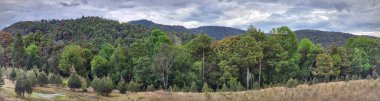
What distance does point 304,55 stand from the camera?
6159cm

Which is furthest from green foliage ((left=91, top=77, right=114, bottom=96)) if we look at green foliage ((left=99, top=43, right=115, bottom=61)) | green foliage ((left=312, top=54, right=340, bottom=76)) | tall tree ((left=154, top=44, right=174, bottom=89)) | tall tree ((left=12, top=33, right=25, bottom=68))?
tall tree ((left=12, top=33, right=25, bottom=68))

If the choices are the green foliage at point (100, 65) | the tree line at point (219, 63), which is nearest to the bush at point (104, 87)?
the tree line at point (219, 63)

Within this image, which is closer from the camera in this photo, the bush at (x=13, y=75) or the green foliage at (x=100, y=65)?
the bush at (x=13, y=75)

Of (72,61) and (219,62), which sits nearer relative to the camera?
(219,62)

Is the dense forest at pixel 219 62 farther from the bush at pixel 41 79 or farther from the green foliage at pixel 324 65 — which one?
the bush at pixel 41 79

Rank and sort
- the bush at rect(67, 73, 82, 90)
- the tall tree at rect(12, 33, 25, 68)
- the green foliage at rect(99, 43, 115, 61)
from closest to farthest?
1. the bush at rect(67, 73, 82, 90)
2. the green foliage at rect(99, 43, 115, 61)
3. the tall tree at rect(12, 33, 25, 68)

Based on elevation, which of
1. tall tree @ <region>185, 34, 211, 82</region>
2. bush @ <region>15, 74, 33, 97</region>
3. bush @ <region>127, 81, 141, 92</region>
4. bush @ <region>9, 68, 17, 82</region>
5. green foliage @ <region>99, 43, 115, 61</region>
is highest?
tall tree @ <region>185, 34, 211, 82</region>

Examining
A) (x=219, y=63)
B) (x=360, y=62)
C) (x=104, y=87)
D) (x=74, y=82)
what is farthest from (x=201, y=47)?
(x=360, y=62)

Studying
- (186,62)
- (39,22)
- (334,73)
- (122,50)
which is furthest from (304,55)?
(39,22)

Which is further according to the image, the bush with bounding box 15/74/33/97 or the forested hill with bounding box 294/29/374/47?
the forested hill with bounding box 294/29/374/47

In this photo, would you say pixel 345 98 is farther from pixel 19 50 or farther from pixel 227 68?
pixel 19 50

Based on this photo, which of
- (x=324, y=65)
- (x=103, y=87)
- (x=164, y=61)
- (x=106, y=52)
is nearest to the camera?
(x=103, y=87)

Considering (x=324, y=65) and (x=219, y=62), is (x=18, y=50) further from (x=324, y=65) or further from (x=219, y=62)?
(x=324, y=65)

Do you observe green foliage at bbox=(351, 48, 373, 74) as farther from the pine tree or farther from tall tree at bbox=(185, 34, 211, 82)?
the pine tree
